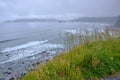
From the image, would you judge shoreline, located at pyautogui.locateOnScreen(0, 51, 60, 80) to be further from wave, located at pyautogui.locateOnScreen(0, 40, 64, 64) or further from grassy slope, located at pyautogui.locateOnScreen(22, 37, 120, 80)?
grassy slope, located at pyautogui.locateOnScreen(22, 37, 120, 80)

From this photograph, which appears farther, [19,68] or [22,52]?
[22,52]

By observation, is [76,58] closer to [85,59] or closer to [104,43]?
[85,59]

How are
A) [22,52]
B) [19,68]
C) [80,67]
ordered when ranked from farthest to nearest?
[22,52] < [19,68] < [80,67]

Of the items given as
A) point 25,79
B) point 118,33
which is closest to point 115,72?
point 25,79

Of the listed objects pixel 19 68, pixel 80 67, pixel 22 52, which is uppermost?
pixel 80 67

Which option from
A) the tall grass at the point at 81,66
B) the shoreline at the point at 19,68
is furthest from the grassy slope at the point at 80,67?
the shoreline at the point at 19,68

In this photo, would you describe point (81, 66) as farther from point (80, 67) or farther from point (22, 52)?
point (22, 52)

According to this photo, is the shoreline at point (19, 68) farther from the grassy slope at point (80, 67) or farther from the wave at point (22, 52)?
the grassy slope at point (80, 67)

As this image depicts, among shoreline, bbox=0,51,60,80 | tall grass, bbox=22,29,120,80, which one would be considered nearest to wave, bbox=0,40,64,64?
shoreline, bbox=0,51,60,80

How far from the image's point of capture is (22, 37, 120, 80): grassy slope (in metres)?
6.51

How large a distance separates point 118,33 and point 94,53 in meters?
4.04

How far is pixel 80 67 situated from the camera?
732 cm

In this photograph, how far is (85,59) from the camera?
7.58m

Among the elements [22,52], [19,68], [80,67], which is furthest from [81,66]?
[22,52]
